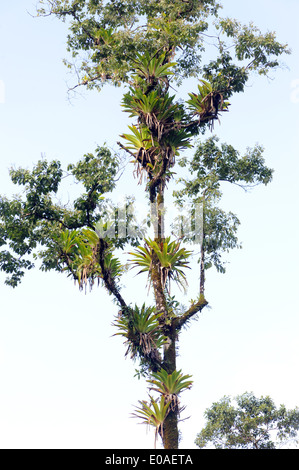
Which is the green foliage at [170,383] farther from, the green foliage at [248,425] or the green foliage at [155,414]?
the green foliage at [248,425]

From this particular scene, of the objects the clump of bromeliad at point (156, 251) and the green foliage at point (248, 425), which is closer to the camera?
the clump of bromeliad at point (156, 251)

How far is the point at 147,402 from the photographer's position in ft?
36.4

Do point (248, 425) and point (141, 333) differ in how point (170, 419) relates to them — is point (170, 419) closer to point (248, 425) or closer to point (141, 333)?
point (141, 333)

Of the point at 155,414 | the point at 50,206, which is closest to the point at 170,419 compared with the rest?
the point at 155,414

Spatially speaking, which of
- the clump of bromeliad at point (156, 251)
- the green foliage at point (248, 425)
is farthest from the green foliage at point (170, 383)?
the green foliage at point (248, 425)

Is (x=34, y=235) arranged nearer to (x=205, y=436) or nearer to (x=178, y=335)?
(x=178, y=335)

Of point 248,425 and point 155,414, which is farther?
point 248,425

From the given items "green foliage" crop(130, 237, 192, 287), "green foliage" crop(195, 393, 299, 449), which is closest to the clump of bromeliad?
"green foliage" crop(130, 237, 192, 287)

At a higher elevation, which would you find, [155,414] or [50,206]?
[50,206]

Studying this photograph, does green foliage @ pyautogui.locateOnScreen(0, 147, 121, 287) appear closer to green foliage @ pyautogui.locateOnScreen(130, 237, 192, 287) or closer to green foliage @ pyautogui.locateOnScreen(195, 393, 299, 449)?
green foliage @ pyautogui.locateOnScreen(130, 237, 192, 287)

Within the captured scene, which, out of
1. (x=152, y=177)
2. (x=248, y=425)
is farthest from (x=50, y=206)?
(x=248, y=425)

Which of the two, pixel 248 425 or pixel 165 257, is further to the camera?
pixel 248 425

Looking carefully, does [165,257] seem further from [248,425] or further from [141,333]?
[248,425]
